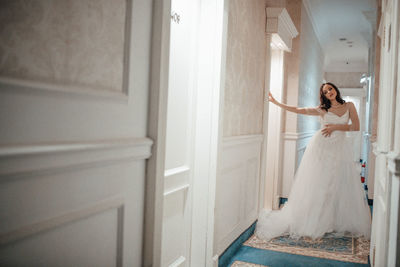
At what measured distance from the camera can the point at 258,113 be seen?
12.6 feet

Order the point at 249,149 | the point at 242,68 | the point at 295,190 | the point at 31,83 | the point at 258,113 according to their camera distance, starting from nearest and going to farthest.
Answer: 1. the point at 31,83
2. the point at 242,68
3. the point at 249,149
4. the point at 258,113
5. the point at 295,190

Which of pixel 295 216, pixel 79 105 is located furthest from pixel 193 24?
pixel 295 216

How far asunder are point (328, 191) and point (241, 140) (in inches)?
63.1

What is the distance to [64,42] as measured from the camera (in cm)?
94

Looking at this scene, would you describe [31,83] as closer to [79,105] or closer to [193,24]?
[79,105]

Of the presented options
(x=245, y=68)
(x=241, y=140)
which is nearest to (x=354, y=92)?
(x=245, y=68)

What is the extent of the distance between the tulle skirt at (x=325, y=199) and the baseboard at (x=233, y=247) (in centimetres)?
13

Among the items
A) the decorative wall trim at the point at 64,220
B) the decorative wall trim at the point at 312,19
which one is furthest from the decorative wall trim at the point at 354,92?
the decorative wall trim at the point at 64,220

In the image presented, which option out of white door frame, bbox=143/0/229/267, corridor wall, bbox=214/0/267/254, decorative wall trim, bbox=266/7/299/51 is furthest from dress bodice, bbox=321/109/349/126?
white door frame, bbox=143/0/229/267

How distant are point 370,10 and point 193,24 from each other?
16.7 ft

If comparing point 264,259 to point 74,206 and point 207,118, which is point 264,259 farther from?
point 74,206

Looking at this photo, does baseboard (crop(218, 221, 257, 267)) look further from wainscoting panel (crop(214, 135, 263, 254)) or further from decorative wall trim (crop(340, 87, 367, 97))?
decorative wall trim (crop(340, 87, 367, 97))

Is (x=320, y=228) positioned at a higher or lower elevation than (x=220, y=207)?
lower

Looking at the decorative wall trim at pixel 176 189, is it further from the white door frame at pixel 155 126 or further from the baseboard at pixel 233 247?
the baseboard at pixel 233 247
